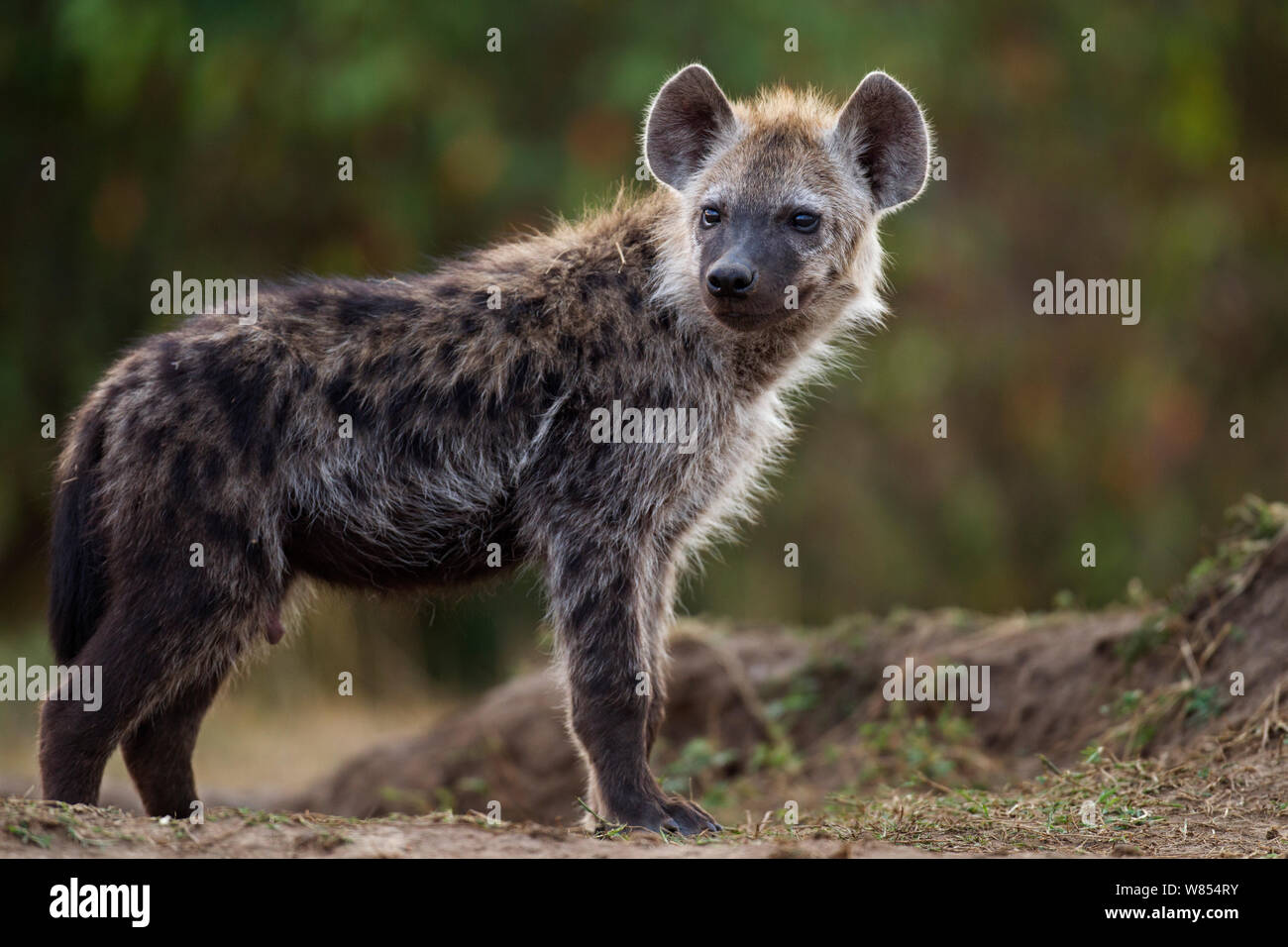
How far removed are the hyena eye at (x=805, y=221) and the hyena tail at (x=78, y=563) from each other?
9.43 ft

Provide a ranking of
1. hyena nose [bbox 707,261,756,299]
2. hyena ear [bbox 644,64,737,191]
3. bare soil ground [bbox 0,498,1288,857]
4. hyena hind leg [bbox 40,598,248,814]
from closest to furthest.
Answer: bare soil ground [bbox 0,498,1288,857] < hyena hind leg [bbox 40,598,248,814] < hyena nose [bbox 707,261,756,299] < hyena ear [bbox 644,64,737,191]

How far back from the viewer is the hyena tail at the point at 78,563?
220 inches

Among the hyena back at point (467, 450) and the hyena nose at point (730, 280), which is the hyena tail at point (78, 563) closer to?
the hyena back at point (467, 450)

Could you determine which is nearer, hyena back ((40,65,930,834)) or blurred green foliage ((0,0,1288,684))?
hyena back ((40,65,930,834))

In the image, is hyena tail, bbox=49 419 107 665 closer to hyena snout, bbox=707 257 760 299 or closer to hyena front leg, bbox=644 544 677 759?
hyena front leg, bbox=644 544 677 759

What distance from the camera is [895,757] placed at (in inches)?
302

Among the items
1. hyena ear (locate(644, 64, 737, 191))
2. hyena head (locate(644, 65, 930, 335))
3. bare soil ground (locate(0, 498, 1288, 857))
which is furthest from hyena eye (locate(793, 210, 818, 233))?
bare soil ground (locate(0, 498, 1288, 857))

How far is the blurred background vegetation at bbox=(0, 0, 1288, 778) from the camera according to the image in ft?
40.6

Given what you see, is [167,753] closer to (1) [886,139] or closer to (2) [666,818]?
(2) [666,818]

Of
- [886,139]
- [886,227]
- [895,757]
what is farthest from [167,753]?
[886,227]

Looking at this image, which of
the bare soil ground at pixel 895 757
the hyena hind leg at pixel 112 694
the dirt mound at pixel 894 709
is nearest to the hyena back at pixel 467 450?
the hyena hind leg at pixel 112 694

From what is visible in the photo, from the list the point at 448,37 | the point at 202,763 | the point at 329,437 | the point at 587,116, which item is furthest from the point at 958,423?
the point at 329,437
